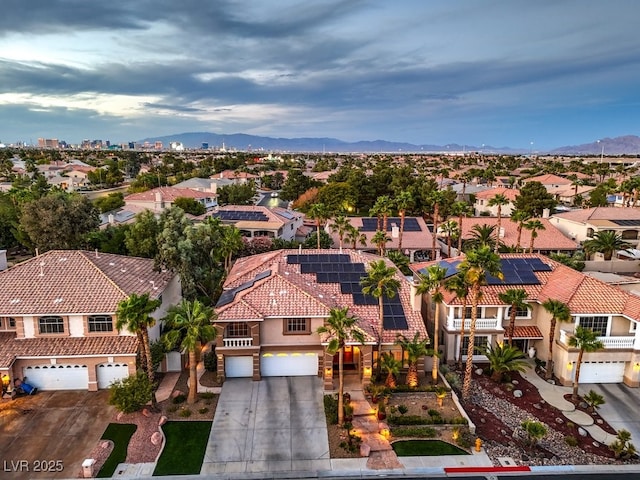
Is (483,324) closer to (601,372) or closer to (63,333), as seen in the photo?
(601,372)

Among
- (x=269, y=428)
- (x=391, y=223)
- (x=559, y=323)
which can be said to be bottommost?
(x=269, y=428)

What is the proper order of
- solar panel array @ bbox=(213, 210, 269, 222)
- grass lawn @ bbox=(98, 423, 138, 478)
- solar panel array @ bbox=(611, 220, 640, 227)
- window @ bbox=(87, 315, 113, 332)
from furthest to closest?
solar panel array @ bbox=(213, 210, 269, 222)
solar panel array @ bbox=(611, 220, 640, 227)
window @ bbox=(87, 315, 113, 332)
grass lawn @ bbox=(98, 423, 138, 478)

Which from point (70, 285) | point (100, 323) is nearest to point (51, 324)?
point (70, 285)

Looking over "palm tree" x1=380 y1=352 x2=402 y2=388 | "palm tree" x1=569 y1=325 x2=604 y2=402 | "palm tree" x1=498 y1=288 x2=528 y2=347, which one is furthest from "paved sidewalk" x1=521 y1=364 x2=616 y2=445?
"palm tree" x1=380 y1=352 x2=402 y2=388

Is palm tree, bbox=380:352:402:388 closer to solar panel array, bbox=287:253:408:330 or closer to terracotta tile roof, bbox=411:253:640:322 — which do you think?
solar panel array, bbox=287:253:408:330

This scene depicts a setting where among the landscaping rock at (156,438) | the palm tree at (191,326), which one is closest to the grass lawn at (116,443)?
the landscaping rock at (156,438)
